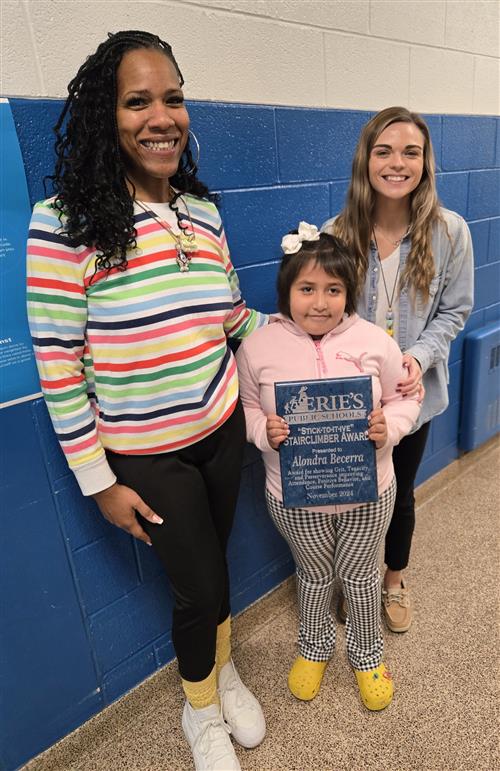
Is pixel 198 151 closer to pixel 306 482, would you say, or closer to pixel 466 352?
pixel 306 482

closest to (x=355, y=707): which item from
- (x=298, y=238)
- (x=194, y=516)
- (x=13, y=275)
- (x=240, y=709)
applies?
(x=240, y=709)

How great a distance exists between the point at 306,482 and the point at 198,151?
0.87 m

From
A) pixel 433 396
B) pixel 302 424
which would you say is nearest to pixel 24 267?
pixel 302 424

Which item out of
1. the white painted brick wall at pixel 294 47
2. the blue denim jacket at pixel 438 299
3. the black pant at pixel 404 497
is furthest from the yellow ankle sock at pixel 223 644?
the white painted brick wall at pixel 294 47

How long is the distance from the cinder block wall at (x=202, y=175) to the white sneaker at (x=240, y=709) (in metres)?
0.22

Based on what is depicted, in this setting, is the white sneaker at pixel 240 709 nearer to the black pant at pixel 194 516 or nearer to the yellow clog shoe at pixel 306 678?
the yellow clog shoe at pixel 306 678

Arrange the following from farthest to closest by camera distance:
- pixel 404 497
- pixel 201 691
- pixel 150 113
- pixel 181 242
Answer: pixel 404 497
pixel 201 691
pixel 181 242
pixel 150 113

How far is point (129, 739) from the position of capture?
142 centimetres

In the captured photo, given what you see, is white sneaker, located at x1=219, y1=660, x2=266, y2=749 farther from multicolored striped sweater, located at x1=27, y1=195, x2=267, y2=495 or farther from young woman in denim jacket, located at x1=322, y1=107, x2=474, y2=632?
young woman in denim jacket, located at x1=322, y1=107, x2=474, y2=632

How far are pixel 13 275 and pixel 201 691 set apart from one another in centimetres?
107

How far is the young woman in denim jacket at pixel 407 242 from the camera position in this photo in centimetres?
133

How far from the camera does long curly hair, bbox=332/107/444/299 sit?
1364mm

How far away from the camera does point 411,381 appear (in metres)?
1.29

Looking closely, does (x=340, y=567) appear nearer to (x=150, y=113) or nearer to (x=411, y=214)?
(x=411, y=214)
